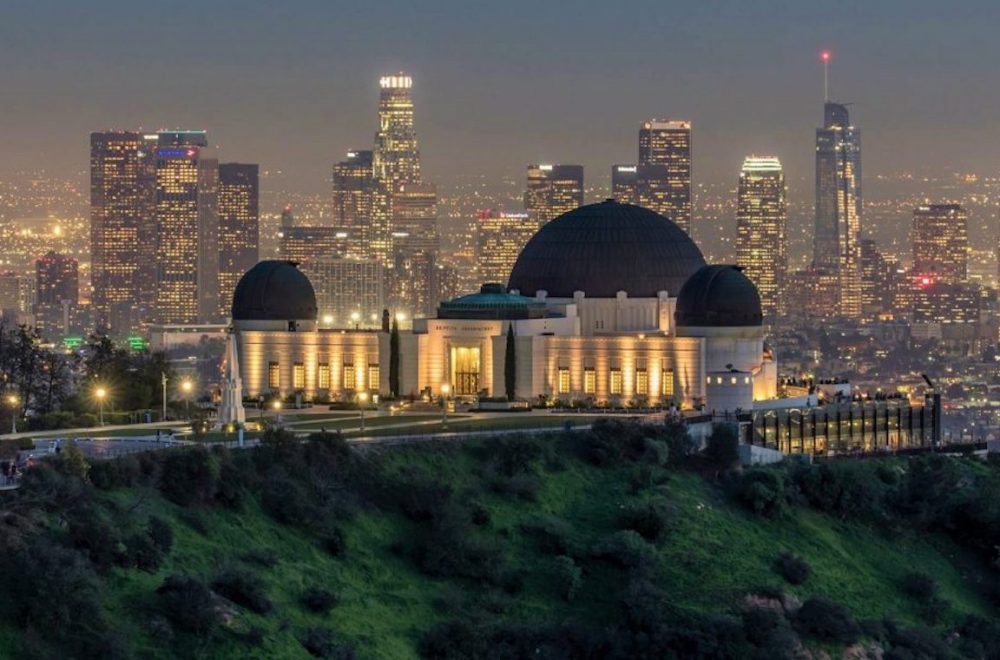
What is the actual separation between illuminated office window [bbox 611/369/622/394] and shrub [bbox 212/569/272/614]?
4361cm

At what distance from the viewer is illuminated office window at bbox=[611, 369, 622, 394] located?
10944 cm

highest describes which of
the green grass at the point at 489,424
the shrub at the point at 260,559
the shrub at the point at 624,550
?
the green grass at the point at 489,424

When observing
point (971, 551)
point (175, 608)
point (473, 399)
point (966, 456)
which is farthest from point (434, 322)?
point (175, 608)

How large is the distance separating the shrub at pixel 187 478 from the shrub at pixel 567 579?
9638mm

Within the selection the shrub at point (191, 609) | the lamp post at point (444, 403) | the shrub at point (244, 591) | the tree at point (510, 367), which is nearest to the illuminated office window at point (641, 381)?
the tree at point (510, 367)

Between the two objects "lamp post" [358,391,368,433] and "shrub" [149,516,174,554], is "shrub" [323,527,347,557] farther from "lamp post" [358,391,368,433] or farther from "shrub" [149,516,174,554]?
"lamp post" [358,391,368,433]

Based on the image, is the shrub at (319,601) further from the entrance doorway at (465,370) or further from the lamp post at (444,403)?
the entrance doorway at (465,370)

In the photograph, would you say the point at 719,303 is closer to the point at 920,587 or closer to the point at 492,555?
the point at 920,587

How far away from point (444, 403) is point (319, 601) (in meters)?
31.9

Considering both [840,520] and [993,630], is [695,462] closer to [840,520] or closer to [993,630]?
[840,520]

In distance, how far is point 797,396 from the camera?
111312 mm

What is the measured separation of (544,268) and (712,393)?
49.0 ft

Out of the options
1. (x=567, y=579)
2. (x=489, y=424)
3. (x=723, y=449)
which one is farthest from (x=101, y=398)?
(x=567, y=579)

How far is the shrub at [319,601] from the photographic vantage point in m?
68.7
